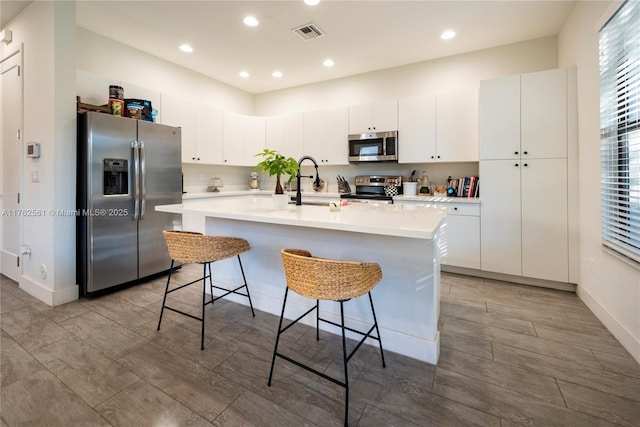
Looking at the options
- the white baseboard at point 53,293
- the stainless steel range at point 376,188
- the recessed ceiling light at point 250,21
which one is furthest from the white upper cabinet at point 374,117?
the white baseboard at point 53,293

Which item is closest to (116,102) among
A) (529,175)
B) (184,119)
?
(184,119)

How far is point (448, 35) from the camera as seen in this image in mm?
3357

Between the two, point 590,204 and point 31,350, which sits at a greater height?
point 590,204

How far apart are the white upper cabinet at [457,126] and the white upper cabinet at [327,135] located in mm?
1324

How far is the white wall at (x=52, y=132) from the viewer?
2553 mm

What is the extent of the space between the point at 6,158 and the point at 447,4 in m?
4.90

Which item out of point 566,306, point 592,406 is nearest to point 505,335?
point 592,406

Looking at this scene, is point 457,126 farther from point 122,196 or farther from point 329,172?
point 122,196

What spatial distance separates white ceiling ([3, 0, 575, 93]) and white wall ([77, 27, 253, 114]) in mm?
119

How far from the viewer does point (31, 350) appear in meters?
1.90

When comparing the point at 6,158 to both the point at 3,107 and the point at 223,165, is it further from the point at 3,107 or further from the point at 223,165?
the point at 223,165

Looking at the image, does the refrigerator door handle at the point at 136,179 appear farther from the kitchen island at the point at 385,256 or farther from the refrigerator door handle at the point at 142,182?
the kitchen island at the point at 385,256

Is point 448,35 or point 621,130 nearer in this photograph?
point 621,130

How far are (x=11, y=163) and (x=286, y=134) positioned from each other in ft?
11.2
